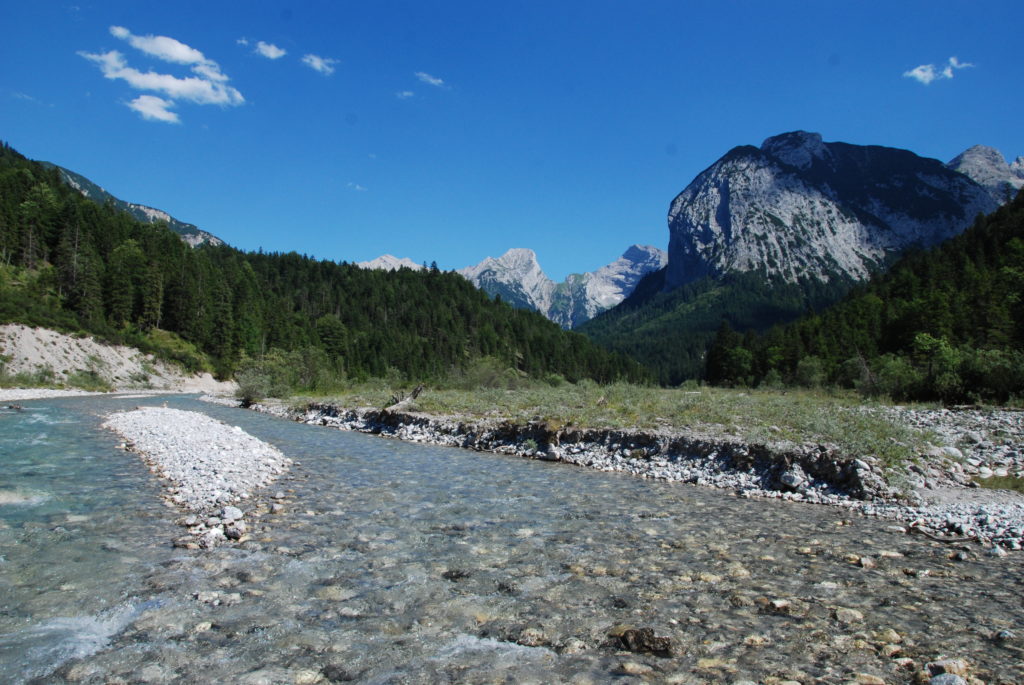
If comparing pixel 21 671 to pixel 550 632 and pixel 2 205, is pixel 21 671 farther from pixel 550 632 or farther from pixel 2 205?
pixel 2 205

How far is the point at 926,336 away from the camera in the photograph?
4659 centimetres

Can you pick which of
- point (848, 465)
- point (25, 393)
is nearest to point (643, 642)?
point (848, 465)

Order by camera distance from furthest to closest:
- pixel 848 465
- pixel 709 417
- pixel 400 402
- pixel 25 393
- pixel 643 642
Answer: pixel 25 393 < pixel 400 402 < pixel 709 417 < pixel 848 465 < pixel 643 642

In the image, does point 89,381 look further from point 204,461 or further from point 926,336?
point 926,336

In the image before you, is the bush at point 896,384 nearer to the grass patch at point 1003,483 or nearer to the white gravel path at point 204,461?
the grass patch at point 1003,483

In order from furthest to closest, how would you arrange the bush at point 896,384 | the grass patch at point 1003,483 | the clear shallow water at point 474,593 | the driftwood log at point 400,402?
1. the bush at point 896,384
2. the driftwood log at point 400,402
3. the grass patch at point 1003,483
4. the clear shallow water at point 474,593

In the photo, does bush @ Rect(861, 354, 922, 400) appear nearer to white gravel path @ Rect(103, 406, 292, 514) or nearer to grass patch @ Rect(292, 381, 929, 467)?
grass patch @ Rect(292, 381, 929, 467)

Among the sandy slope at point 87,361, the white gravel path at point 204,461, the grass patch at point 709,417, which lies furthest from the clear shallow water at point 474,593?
the sandy slope at point 87,361

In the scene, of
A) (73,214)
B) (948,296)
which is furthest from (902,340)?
(73,214)

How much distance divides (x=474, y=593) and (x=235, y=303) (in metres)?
130

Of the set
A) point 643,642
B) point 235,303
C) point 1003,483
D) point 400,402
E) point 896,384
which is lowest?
point 643,642

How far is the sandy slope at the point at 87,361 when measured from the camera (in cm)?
5838

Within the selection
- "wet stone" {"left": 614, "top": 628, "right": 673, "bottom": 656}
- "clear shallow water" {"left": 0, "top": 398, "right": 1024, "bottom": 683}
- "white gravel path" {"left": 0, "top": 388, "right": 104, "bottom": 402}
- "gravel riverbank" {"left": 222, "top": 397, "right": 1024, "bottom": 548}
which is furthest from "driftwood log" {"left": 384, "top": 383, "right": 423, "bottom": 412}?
"white gravel path" {"left": 0, "top": 388, "right": 104, "bottom": 402}

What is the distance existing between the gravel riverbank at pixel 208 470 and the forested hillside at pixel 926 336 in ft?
112
